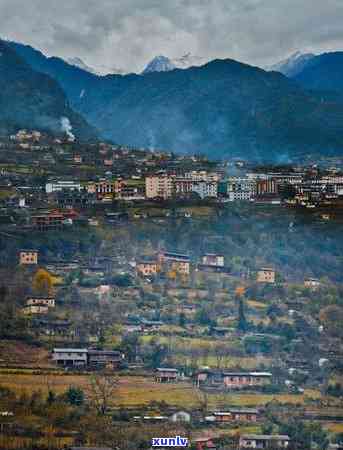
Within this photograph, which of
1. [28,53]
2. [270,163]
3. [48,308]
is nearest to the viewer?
[48,308]

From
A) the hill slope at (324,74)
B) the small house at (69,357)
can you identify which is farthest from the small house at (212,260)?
the hill slope at (324,74)

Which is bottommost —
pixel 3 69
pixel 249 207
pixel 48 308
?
pixel 48 308

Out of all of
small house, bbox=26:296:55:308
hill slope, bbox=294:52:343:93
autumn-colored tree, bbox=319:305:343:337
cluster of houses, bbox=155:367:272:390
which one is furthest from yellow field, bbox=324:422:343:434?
hill slope, bbox=294:52:343:93

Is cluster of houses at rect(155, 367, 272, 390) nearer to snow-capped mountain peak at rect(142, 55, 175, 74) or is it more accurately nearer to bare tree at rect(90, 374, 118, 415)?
bare tree at rect(90, 374, 118, 415)

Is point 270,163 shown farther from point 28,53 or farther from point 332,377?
point 332,377

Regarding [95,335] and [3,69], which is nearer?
[95,335]

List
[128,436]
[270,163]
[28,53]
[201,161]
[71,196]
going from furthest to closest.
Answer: [28,53] → [270,163] → [201,161] → [71,196] → [128,436]

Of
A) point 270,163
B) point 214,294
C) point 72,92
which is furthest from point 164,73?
point 214,294
